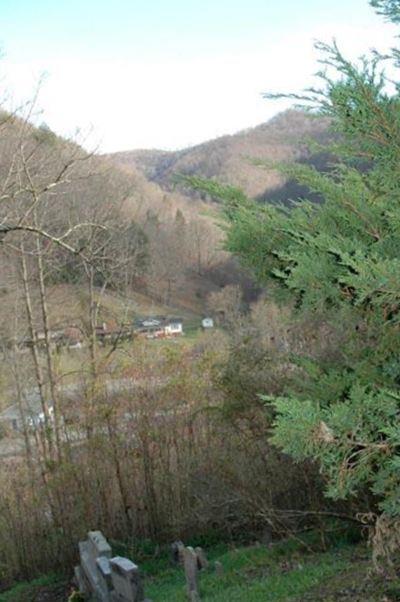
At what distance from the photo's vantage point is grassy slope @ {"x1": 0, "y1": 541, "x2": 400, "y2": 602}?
5609 mm

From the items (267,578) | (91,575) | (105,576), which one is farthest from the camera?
(91,575)

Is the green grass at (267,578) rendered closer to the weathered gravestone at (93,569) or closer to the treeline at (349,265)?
the weathered gravestone at (93,569)

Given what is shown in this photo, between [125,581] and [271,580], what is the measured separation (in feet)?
5.88

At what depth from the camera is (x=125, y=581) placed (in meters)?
7.40

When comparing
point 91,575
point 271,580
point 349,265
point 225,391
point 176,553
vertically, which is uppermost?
point 349,265

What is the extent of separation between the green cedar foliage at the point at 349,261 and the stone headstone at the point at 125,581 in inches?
160

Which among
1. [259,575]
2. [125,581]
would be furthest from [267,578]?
[125,581]

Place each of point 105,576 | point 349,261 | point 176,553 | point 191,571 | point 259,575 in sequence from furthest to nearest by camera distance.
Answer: point 176,553 → point 259,575 → point 105,576 → point 191,571 → point 349,261

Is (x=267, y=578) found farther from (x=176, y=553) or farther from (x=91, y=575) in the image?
(x=176, y=553)

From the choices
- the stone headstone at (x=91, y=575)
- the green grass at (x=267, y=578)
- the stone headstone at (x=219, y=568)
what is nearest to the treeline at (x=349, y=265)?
the green grass at (x=267, y=578)

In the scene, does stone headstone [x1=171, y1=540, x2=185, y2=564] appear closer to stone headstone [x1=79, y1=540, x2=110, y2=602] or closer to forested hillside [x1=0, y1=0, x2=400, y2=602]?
forested hillside [x1=0, y1=0, x2=400, y2=602]

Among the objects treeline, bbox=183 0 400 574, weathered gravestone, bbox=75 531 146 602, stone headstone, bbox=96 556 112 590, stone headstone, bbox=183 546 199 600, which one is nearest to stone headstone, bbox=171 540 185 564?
weathered gravestone, bbox=75 531 146 602

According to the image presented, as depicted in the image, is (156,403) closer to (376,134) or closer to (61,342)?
(61,342)

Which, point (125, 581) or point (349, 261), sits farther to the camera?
point (125, 581)
